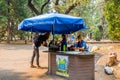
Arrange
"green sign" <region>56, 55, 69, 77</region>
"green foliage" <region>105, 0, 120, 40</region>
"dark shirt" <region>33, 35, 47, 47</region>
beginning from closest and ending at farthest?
"green sign" <region>56, 55, 69, 77</region>
"dark shirt" <region>33, 35, 47, 47</region>
"green foliage" <region>105, 0, 120, 40</region>

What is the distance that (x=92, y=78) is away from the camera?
31.4ft

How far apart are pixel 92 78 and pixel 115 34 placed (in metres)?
9.06

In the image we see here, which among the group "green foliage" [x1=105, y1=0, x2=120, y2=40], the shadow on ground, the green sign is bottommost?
the shadow on ground

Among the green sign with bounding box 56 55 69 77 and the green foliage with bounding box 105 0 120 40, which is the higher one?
the green foliage with bounding box 105 0 120 40

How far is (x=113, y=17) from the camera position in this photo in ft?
Answer: 59.2

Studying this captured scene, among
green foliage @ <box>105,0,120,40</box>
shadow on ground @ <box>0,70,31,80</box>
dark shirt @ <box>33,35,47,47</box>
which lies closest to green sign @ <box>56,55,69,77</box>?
shadow on ground @ <box>0,70,31,80</box>

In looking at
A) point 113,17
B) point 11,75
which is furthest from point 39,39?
point 113,17

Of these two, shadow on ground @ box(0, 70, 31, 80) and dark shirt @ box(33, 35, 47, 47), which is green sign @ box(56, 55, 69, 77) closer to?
shadow on ground @ box(0, 70, 31, 80)

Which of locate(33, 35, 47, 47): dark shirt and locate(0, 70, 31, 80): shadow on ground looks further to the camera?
locate(33, 35, 47, 47): dark shirt

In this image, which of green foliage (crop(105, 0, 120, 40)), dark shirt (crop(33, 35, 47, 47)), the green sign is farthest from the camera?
green foliage (crop(105, 0, 120, 40))

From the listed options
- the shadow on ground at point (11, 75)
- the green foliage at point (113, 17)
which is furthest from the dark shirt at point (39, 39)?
the green foliage at point (113, 17)

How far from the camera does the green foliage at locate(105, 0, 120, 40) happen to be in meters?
17.5

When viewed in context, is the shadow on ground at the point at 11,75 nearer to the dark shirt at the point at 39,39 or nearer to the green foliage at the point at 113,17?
the dark shirt at the point at 39,39

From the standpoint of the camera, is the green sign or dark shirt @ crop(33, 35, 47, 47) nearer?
the green sign
